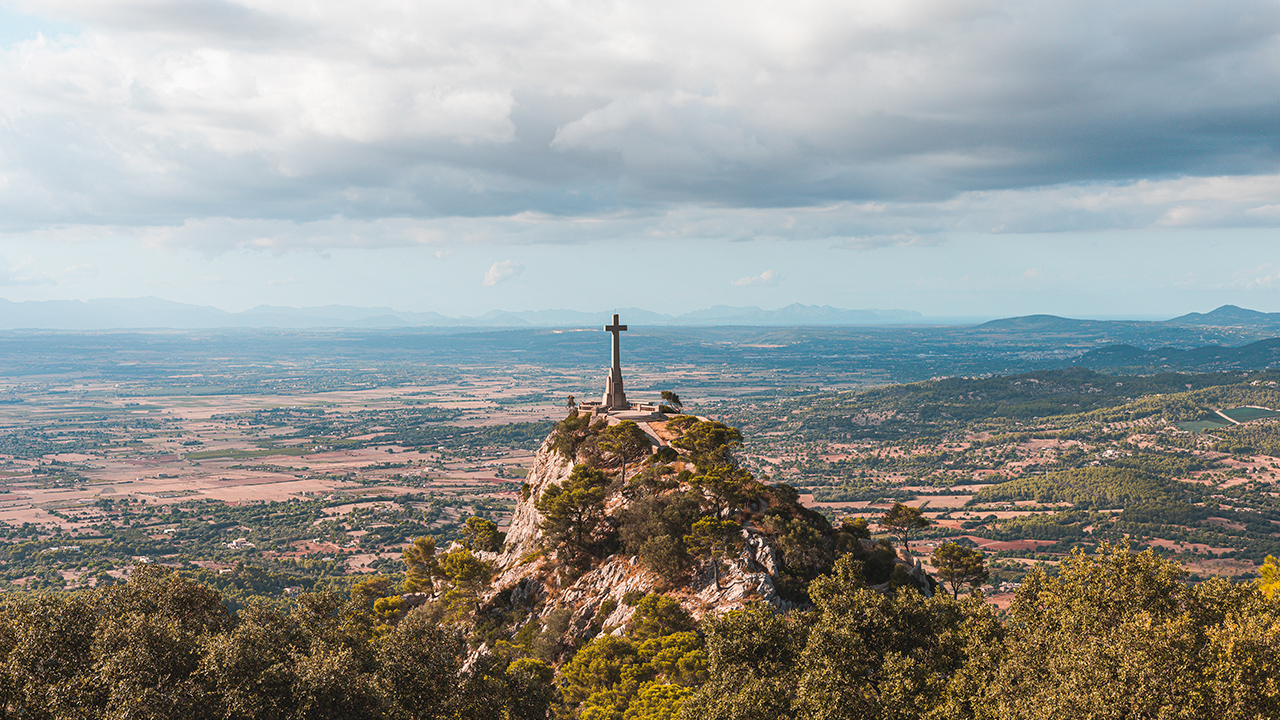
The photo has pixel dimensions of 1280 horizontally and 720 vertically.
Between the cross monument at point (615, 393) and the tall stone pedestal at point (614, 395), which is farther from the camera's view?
the tall stone pedestal at point (614, 395)

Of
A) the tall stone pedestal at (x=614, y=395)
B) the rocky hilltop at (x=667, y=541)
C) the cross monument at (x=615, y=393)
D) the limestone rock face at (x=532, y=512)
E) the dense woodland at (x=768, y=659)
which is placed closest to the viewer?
the dense woodland at (x=768, y=659)

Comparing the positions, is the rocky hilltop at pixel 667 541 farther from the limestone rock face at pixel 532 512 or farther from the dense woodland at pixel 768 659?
the dense woodland at pixel 768 659

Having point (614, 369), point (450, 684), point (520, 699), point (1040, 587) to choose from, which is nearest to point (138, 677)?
point (450, 684)

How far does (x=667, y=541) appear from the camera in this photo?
57.6 m

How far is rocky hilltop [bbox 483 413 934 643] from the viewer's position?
5553 cm

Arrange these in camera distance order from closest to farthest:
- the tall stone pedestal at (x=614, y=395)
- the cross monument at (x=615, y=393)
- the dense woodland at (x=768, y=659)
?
1. the dense woodland at (x=768, y=659)
2. the cross monument at (x=615, y=393)
3. the tall stone pedestal at (x=614, y=395)

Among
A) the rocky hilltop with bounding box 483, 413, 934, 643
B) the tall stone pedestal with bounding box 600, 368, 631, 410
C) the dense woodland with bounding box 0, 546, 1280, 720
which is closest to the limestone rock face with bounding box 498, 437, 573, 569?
the rocky hilltop with bounding box 483, 413, 934, 643

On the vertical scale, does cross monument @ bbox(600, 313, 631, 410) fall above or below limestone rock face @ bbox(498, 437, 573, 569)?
above

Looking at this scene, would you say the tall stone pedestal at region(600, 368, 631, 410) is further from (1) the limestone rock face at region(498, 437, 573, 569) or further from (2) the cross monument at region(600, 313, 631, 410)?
(1) the limestone rock face at region(498, 437, 573, 569)

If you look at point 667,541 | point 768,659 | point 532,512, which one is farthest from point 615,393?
point 768,659

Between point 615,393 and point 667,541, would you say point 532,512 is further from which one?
point 667,541

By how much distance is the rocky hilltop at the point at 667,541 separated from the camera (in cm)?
5553

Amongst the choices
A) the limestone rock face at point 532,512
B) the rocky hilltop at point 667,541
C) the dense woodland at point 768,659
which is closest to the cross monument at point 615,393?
the limestone rock face at point 532,512

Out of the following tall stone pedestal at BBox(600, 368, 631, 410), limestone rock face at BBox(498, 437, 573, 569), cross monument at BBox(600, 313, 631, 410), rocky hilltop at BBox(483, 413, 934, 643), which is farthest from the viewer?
tall stone pedestal at BBox(600, 368, 631, 410)
